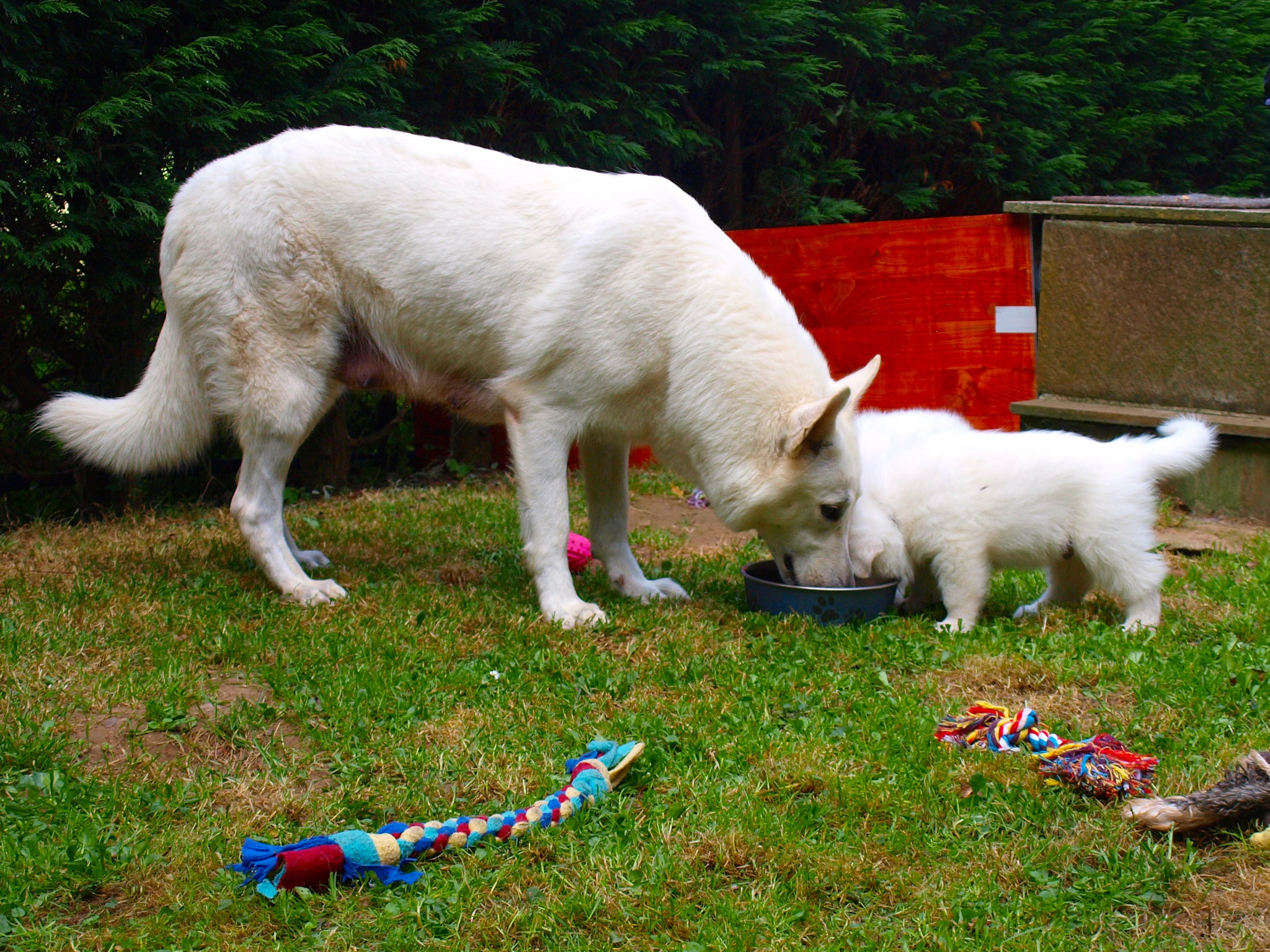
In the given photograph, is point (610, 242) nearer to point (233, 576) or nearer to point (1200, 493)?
point (233, 576)

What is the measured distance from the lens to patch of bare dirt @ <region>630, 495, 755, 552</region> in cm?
608

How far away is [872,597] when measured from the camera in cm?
427

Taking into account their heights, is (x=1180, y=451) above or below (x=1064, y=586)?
above

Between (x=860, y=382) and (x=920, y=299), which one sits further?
(x=920, y=299)

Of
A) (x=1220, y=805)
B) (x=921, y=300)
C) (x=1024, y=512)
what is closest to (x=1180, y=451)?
(x=1024, y=512)

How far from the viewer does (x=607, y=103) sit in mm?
6965

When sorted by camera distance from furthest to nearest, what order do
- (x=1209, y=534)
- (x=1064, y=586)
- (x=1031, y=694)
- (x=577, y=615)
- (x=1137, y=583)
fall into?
1. (x=1209, y=534)
2. (x=1064, y=586)
3. (x=577, y=615)
4. (x=1137, y=583)
5. (x=1031, y=694)

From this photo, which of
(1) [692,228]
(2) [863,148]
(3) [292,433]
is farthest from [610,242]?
(2) [863,148]

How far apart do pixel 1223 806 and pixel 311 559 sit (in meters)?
3.80

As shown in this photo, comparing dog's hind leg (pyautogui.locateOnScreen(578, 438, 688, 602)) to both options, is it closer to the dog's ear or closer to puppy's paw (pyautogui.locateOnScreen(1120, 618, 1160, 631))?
the dog's ear

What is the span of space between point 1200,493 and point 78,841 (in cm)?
585

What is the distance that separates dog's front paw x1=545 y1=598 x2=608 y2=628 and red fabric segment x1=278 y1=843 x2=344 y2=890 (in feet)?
5.92

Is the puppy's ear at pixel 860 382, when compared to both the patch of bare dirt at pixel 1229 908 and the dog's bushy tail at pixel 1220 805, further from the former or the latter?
the patch of bare dirt at pixel 1229 908

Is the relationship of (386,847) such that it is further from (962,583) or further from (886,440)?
(886,440)
